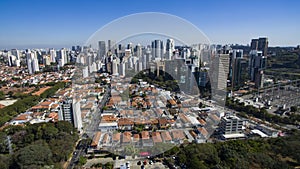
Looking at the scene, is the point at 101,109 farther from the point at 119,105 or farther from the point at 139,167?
the point at 139,167

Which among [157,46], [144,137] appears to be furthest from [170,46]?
[144,137]

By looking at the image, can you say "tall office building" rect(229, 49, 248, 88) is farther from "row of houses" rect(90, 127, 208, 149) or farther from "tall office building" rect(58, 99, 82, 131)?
"tall office building" rect(58, 99, 82, 131)

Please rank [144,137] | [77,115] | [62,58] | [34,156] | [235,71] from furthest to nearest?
[62,58] → [235,71] → [77,115] → [144,137] → [34,156]

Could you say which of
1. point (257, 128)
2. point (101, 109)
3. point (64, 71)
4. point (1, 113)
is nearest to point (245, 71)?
point (257, 128)

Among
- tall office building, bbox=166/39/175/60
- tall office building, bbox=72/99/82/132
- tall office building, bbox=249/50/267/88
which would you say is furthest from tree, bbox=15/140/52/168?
tall office building, bbox=249/50/267/88

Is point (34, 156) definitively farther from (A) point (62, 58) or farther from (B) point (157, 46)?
(A) point (62, 58)

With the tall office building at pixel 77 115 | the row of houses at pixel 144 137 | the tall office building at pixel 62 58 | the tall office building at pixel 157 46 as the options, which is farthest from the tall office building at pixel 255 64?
the tall office building at pixel 62 58

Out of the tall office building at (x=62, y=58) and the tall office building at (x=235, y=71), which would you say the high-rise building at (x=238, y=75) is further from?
the tall office building at (x=62, y=58)

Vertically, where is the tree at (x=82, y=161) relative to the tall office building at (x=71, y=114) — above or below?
below

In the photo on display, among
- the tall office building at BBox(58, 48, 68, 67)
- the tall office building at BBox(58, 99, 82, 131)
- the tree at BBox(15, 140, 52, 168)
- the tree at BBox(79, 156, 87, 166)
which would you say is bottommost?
the tree at BBox(79, 156, 87, 166)
